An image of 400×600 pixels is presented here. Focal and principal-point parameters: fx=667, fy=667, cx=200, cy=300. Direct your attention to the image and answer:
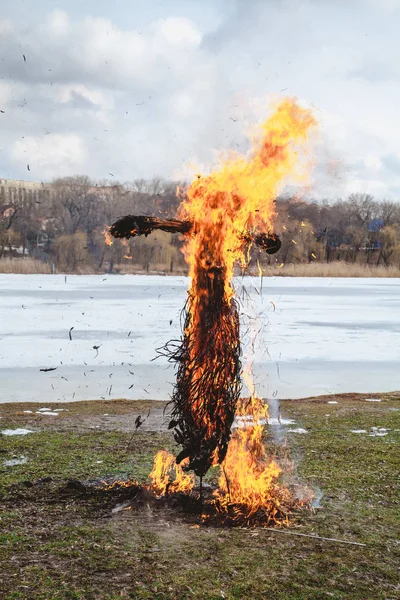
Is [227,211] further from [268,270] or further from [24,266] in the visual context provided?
[268,270]

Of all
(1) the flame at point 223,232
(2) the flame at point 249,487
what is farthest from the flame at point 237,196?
(2) the flame at point 249,487

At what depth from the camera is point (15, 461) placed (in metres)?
7.02

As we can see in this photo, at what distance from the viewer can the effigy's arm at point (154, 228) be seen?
5.11m

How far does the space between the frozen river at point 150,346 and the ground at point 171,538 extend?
5.29ft

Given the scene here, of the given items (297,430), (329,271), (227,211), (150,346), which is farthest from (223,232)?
(329,271)

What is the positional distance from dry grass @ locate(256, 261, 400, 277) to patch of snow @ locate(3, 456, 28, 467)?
48.0m

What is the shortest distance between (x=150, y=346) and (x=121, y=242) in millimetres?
45808

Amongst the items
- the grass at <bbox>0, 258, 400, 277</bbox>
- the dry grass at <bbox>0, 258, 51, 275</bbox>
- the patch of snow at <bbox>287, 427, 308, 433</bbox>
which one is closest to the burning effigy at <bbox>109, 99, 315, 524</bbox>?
the patch of snow at <bbox>287, 427, 308, 433</bbox>

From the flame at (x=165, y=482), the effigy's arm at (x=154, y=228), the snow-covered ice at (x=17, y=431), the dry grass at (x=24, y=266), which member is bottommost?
the snow-covered ice at (x=17, y=431)

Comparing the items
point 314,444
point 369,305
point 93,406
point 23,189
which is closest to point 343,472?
point 314,444

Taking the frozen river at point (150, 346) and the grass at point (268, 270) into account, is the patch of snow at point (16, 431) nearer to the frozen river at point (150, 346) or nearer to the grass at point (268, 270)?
the frozen river at point (150, 346)

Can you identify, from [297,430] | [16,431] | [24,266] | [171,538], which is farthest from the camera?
[24,266]

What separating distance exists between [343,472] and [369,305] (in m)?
24.3

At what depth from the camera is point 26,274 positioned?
52094 mm
